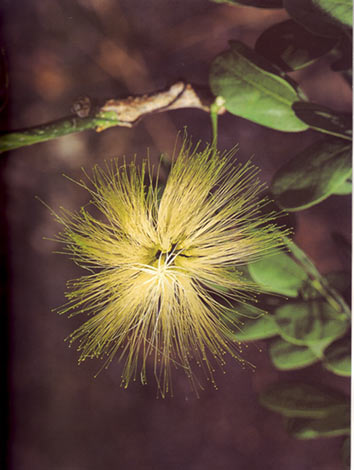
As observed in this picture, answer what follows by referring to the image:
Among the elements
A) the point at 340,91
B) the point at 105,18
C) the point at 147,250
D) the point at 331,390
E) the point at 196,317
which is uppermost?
the point at 105,18

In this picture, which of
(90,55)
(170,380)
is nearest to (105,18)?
(90,55)

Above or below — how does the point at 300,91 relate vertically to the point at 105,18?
below

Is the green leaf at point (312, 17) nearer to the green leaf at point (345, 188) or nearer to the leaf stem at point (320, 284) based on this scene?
the green leaf at point (345, 188)

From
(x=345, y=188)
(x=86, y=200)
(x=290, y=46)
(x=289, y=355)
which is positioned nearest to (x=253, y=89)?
(x=290, y=46)

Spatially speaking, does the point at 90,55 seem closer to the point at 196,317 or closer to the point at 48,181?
the point at 48,181

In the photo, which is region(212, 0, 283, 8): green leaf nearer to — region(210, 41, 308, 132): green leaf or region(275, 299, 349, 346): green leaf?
region(210, 41, 308, 132): green leaf

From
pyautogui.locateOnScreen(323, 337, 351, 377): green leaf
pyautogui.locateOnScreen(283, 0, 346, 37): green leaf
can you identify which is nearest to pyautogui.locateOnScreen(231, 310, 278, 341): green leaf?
pyautogui.locateOnScreen(323, 337, 351, 377): green leaf
